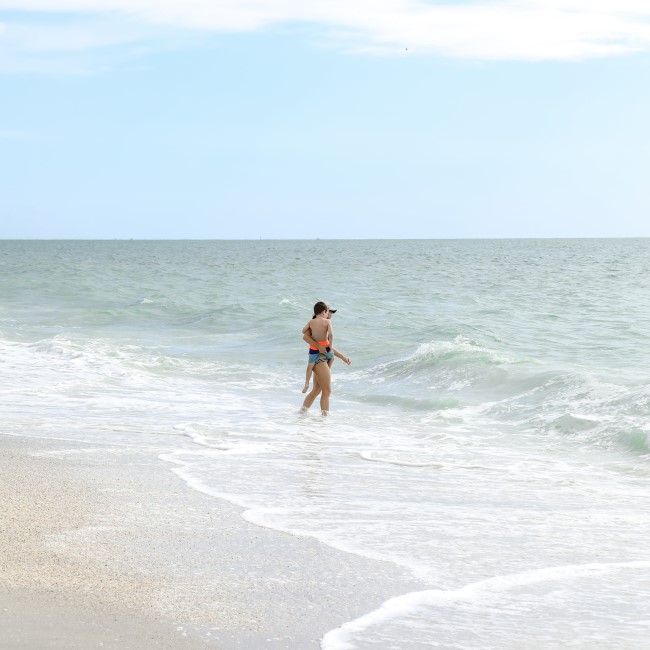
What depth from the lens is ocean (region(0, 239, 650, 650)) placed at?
16.3 ft

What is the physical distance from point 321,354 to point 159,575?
7.44 metres

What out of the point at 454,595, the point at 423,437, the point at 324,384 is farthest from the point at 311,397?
the point at 454,595

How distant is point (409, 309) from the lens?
29.2 meters

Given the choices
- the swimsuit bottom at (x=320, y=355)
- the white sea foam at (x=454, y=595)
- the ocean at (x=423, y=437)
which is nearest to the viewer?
the white sea foam at (x=454, y=595)

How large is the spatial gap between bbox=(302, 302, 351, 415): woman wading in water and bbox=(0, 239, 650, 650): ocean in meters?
0.31

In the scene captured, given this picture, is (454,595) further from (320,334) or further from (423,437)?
(320,334)

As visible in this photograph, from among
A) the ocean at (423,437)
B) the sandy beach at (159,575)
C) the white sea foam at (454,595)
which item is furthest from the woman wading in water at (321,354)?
the white sea foam at (454,595)

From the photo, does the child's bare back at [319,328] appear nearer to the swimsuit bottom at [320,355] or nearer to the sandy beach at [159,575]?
the swimsuit bottom at [320,355]

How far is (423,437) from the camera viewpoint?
414 inches

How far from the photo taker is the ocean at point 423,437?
498 centimetres

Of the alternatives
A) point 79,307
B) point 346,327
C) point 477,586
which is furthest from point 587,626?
point 79,307

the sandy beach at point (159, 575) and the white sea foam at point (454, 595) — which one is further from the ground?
the white sea foam at point (454, 595)

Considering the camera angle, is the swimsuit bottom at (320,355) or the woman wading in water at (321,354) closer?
the woman wading in water at (321,354)

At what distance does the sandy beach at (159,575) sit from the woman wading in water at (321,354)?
16.3ft
